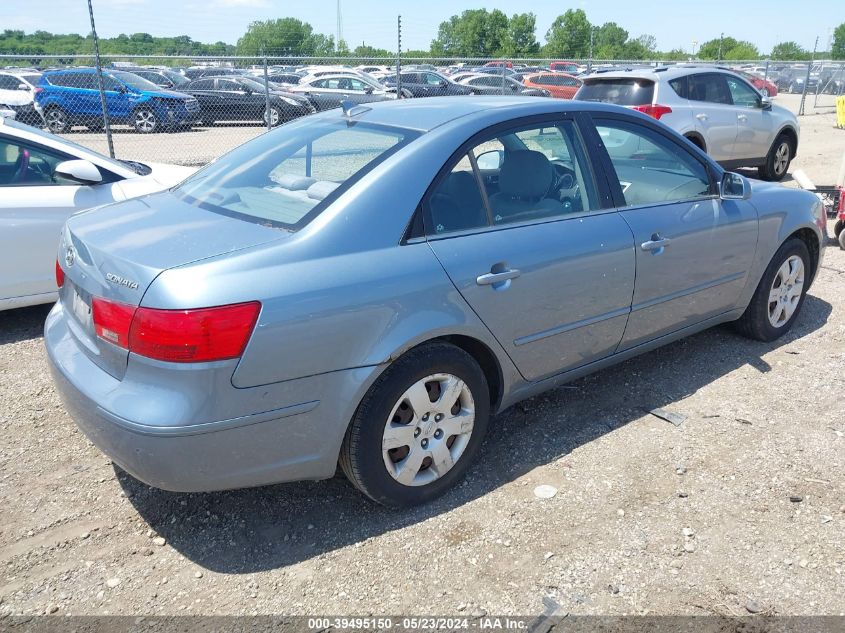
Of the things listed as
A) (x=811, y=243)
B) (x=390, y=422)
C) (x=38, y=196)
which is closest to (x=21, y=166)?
(x=38, y=196)


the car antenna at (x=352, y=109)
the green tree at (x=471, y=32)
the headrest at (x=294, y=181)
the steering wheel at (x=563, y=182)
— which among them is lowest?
the steering wheel at (x=563, y=182)

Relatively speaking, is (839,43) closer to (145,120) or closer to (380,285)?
(145,120)

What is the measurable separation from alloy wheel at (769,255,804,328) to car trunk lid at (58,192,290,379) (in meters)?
3.47

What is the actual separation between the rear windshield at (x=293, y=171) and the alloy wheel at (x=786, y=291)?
2.89 meters

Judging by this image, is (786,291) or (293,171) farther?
(786,291)

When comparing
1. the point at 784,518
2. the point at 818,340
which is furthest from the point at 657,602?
the point at 818,340

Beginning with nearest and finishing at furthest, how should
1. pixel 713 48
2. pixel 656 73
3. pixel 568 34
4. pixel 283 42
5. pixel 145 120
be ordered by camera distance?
pixel 656 73 < pixel 145 120 < pixel 283 42 < pixel 568 34 < pixel 713 48

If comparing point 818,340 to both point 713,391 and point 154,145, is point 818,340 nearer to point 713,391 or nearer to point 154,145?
point 713,391

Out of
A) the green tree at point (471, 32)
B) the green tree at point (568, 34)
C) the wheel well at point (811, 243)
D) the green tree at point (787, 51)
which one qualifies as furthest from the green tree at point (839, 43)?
the wheel well at point (811, 243)

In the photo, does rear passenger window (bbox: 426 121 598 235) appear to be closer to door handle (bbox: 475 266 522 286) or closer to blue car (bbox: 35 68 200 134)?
door handle (bbox: 475 266 522 286)

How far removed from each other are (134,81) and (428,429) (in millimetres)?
20576

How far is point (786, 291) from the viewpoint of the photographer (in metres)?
4.85

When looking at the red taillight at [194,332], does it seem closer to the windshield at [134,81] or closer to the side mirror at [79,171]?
the side mirror at [79,171]

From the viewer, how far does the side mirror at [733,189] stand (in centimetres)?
416
